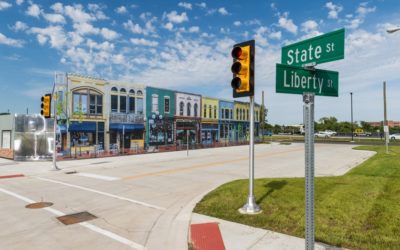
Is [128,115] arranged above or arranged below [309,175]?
above

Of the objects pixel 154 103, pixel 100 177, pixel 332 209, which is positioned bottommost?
pixel 100 177

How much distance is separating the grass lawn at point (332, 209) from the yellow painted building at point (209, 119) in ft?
102

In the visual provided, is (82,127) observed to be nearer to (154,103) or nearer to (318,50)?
(154,103)

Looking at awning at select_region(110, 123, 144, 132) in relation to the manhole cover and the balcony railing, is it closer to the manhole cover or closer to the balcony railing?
the balcony railing

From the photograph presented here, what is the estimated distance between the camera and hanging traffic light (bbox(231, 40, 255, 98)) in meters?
7.13

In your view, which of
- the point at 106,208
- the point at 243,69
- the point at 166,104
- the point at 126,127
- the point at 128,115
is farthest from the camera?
the point at 166,104

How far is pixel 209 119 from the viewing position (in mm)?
43219

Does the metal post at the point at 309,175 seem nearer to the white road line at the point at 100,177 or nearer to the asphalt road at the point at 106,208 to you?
the asphalt road at the point at 106,208

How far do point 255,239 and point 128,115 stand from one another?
27.5 meters

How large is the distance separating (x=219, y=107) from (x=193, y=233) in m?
39.5

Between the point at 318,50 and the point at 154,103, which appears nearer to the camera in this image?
the point at 318,50

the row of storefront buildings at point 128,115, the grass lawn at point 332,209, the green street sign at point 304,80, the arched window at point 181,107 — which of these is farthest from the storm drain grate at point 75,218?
the arched window at point 181,107

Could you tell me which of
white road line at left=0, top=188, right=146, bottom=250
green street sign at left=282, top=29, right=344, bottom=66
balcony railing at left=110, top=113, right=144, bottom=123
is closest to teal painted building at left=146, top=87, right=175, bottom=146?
balcony railing at left=110, top=113, right=144, bottom=123

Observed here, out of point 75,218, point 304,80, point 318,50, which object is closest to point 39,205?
point 75,218
